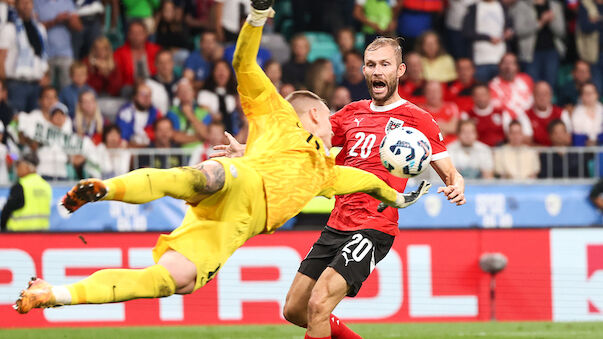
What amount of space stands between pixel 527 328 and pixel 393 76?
4.27m

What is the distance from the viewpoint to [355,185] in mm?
5988

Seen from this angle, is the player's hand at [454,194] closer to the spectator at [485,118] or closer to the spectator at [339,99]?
the spectator at [339,99]

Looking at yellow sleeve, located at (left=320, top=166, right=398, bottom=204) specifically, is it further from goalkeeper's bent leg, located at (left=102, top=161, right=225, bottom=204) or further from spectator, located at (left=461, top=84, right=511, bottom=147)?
spectator, located at (left=461, top=84, right=511, bottom=147)

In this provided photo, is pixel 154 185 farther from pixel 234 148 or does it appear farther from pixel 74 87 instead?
pixel 74 87

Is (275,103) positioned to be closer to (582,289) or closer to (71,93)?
(582,289)

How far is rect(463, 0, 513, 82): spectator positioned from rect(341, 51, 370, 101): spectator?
1.89 metres

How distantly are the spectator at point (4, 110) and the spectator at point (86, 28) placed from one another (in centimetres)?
144

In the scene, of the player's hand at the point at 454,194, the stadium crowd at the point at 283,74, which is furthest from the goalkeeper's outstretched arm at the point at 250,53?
the stadium crowd at the point at 283,74

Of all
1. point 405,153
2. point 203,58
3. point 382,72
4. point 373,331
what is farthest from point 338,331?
point 203,58

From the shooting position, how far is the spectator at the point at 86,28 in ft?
46.4

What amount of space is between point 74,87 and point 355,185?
8.27 meters

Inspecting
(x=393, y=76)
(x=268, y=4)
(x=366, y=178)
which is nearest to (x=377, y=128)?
(x=393, y=76)

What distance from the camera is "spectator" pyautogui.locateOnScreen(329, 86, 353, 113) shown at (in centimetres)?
1320

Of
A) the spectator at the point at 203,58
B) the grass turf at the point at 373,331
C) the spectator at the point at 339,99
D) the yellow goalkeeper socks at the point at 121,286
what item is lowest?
the grass turf at the point at 373,331
